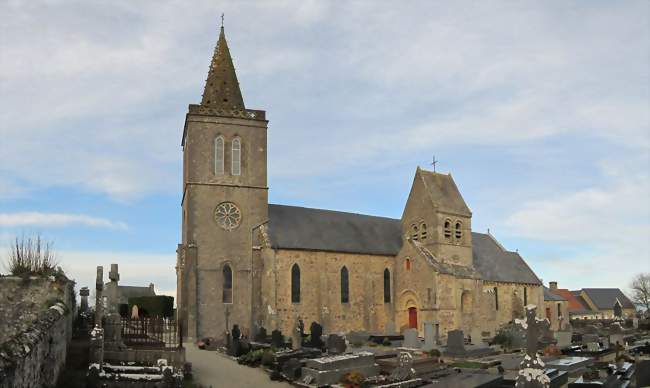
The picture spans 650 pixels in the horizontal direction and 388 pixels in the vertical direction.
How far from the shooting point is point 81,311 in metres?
27.5

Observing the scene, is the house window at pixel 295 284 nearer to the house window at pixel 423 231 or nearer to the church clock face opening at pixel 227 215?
the church clock face opening at pixel 227 215

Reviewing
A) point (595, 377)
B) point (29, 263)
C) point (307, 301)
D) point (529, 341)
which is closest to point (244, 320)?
point (307, 301)

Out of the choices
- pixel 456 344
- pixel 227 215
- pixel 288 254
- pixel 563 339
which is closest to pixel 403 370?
pixel 456 344

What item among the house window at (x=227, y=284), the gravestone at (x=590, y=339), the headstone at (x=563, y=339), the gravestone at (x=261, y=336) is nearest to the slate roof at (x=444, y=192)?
the headstone at (x=563, y=339)

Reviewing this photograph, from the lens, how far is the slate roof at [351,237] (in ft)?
121

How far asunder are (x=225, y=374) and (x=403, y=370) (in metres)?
6.83

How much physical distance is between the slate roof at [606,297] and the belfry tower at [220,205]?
231 ft

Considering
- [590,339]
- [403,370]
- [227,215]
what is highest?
[227,215]

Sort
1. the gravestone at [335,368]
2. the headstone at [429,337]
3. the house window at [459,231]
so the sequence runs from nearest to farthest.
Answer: the gravestone at [335,368] → the headstone at [429,337] → the house window at [459,231]

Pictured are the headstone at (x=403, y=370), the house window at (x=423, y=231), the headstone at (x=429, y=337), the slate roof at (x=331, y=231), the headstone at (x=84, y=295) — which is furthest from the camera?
the house window at (x=423, y=231)

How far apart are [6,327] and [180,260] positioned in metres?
21.5

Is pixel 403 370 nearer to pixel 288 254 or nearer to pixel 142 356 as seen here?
pixel 142 356

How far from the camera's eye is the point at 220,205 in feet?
117

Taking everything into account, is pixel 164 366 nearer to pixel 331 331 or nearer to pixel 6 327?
pixel 6 327
